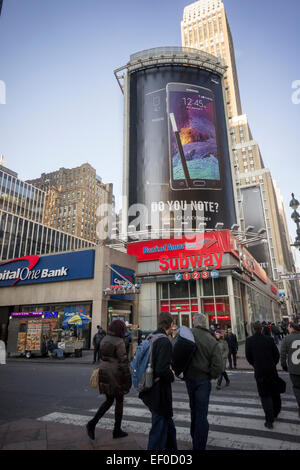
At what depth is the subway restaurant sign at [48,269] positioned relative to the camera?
26.8m

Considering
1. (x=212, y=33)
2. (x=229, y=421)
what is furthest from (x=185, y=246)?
(x=212, y=33)

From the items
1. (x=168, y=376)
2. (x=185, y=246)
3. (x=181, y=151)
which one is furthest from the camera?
(x=181, y=151)

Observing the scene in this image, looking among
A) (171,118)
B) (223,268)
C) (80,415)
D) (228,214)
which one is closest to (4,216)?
(171,118)

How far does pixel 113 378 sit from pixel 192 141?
36.7 metres

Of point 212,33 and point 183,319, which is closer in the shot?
point 183,319

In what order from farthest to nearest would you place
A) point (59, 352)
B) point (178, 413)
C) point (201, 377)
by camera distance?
1. point (59, 352)
2. point (178, 413)
3. point (201, 377)

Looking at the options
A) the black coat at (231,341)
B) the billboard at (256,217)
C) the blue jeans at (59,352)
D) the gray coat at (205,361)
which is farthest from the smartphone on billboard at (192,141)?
the billboard at (256,217)

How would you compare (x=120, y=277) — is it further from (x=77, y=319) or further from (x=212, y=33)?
(x=212, y=33)

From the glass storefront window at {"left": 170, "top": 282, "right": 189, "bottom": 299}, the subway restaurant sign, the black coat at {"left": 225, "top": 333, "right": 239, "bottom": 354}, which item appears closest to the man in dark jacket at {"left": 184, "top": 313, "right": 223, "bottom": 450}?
the black coat at {"left": 225, "top": 333, "right": 239, "bottom": 354}

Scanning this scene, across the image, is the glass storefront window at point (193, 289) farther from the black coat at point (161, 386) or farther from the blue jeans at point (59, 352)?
the black coat at point (161, 386)

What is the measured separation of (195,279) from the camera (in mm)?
26828

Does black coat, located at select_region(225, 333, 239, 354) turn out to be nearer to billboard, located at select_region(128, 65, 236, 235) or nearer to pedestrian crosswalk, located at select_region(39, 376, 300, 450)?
pedestrian crosswalk, located at select_region(39, 376, 300, 450)

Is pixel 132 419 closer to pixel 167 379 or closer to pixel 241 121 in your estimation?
pixel 167 379

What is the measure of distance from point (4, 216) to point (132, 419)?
8045cm
